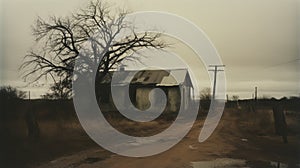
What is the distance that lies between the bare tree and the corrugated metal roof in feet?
0.18

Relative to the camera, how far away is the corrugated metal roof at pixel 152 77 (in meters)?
1.48

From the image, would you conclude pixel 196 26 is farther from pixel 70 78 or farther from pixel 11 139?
pixel 11 139

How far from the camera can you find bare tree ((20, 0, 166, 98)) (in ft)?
4.94

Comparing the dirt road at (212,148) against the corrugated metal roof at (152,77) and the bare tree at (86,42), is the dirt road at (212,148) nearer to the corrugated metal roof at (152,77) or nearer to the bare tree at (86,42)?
the corrugated metal roof at (152,77)

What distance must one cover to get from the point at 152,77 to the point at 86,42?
34cm

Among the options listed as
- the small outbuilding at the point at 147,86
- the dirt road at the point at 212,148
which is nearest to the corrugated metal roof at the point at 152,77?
the small outbuilding at the point at 147,86

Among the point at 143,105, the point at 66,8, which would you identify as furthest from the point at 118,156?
the point at 66,8

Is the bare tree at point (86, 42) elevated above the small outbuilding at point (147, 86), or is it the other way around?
the bare tree at point (86, 42)

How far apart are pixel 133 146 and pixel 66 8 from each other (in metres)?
0.70

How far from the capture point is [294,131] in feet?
4.92

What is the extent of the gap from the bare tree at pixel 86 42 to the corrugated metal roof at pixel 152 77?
55mm

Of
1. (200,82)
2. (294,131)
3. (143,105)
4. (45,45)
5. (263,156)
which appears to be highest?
(45,45)

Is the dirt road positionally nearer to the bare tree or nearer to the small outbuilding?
the small outbuilding

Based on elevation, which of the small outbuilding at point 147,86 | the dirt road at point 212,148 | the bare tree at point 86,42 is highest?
the bare tree at point 86,42
